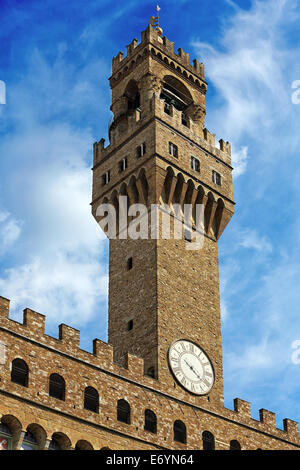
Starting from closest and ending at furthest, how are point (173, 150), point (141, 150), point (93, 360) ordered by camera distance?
1. point (93, 360)
2. point (141, 150)
3. point (173, 150)

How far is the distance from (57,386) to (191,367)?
9.10 meters

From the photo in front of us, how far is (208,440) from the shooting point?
37406 millimetres

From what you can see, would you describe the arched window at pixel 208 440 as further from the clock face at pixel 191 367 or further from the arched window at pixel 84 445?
the arched window at pixel 84 445

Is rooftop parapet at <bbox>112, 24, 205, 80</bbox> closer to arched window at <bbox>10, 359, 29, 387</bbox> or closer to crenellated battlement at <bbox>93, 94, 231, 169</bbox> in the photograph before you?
crenellated battlement at <bbox>93, 94, 231, 169</bbox>

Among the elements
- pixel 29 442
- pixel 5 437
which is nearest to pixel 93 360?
pixel 29 442

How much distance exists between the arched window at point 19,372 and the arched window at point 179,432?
8.22 meters

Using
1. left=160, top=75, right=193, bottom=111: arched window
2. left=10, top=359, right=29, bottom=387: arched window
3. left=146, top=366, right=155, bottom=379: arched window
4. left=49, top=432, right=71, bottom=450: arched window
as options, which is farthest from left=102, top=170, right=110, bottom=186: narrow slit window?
left=49, top=432, right=71, bottom=450: arched window

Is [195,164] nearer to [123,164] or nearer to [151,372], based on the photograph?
[123,164]

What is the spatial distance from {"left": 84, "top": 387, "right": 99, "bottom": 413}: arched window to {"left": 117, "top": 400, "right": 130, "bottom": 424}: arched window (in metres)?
1.22

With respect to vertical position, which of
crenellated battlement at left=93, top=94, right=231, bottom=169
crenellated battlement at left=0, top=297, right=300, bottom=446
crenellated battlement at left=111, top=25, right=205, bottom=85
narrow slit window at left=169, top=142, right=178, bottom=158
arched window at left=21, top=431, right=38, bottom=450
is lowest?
arched window at left=21, top=431, right=38, bottom=450

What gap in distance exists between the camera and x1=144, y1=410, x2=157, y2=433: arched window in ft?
115
